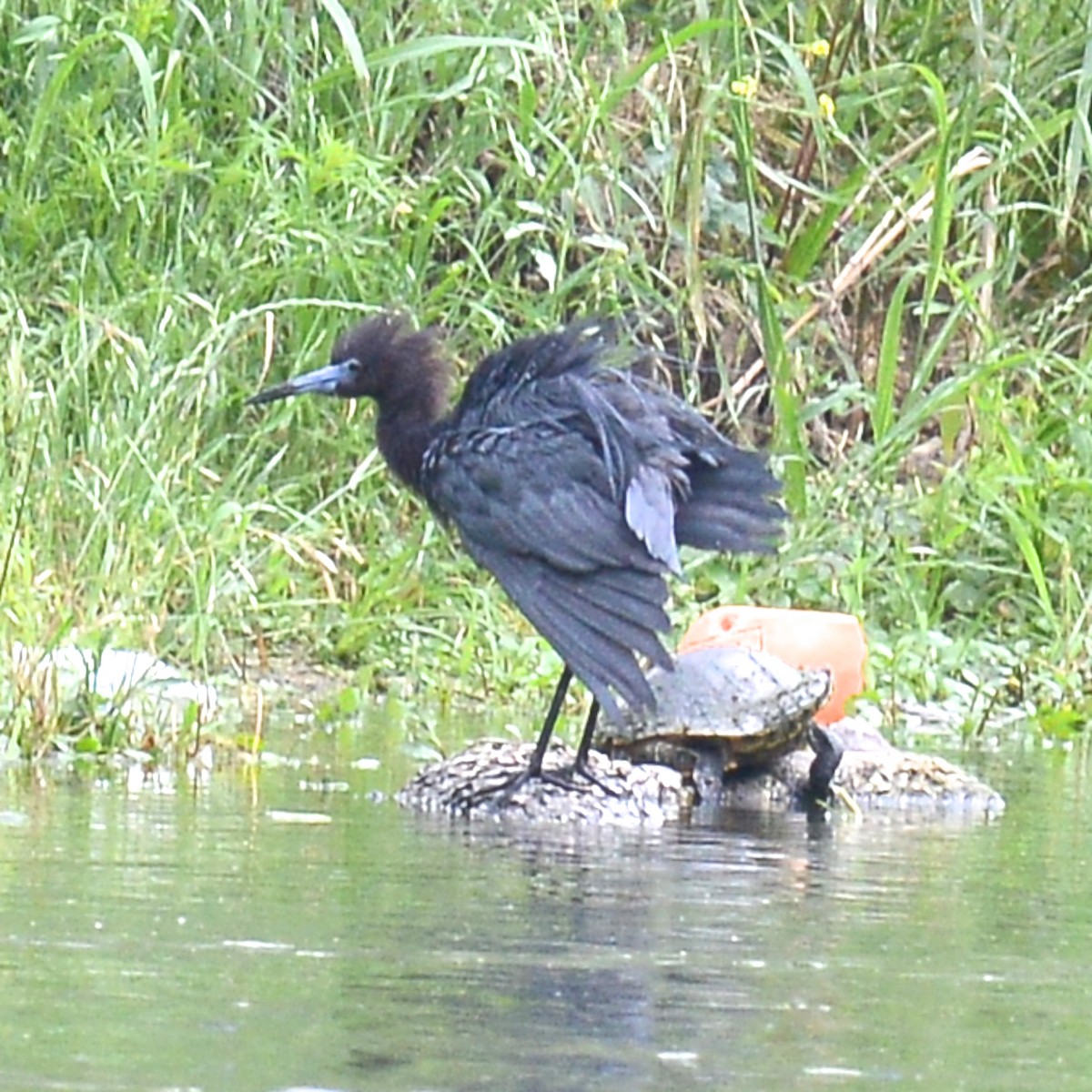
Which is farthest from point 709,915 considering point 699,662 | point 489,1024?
point 699,662

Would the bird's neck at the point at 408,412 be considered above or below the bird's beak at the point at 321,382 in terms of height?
below

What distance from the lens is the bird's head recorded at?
24.3ft

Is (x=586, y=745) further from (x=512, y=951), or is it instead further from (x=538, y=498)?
(x=512, y=951)

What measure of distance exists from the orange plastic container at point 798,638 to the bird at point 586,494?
826 mm

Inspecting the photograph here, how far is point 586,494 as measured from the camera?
21.1 feet

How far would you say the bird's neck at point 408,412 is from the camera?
7.17 metres

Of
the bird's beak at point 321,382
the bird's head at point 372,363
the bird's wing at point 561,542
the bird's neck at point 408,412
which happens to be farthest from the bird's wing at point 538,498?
the bird's beak at point 321,382

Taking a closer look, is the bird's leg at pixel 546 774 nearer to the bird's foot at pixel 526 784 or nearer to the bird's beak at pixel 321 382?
the bird's foot at pixel 526 784

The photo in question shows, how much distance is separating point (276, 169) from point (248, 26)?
45 cm

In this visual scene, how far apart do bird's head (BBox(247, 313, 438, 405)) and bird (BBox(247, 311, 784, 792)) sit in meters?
0.30

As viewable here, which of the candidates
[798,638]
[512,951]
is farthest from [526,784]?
[512,951]

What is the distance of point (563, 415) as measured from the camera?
262 inches

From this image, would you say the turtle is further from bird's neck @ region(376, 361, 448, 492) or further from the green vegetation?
the green vegetation

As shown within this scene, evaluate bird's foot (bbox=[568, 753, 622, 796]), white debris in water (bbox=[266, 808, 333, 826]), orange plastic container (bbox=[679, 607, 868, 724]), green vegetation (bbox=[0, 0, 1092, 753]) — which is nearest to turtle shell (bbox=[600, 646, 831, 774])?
bird's foot (bbox=[568, 753, 622, 796])
